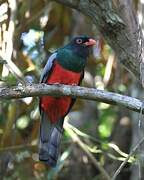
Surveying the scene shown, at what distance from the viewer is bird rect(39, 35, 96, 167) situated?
16.4 feet

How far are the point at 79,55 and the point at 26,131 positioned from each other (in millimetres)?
1292

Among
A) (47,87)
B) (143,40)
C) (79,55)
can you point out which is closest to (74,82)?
(79,55)

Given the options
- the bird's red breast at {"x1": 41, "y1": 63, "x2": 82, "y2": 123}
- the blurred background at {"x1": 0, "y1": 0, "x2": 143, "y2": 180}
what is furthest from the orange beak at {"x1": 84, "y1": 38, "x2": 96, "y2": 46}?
the blurred background at {"x1": 0, "y1": 0, "x2": 143, "y2": 180}

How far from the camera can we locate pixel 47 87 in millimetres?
3486

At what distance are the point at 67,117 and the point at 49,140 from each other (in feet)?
3.18

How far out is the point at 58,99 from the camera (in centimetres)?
528

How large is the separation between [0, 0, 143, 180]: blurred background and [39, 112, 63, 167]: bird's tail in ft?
0.39

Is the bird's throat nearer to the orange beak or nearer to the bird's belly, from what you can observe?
the bird's belly

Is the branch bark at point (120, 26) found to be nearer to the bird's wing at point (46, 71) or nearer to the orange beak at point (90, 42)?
the bird's wing at point (46, 71)

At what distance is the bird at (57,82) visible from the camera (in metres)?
Result: 5.01

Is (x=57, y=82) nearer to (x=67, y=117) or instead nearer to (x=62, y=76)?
(x=62, y=76)

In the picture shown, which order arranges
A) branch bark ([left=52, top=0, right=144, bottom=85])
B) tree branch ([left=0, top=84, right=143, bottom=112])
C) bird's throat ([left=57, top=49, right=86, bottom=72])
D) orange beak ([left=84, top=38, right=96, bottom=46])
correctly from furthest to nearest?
orange beak ([left=84, top=38, right=96, bottom=46]), bird's throat ([left=57, top=49, right=86, bottom=72]), branch bark ([left=52, top=0, right=144, bottom=85]), tree branch ([left=0, top=84, right=143, bottom=112])

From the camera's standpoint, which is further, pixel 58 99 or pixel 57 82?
pixel 58 99

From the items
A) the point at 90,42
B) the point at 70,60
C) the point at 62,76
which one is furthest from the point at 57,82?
the point at 90,42
